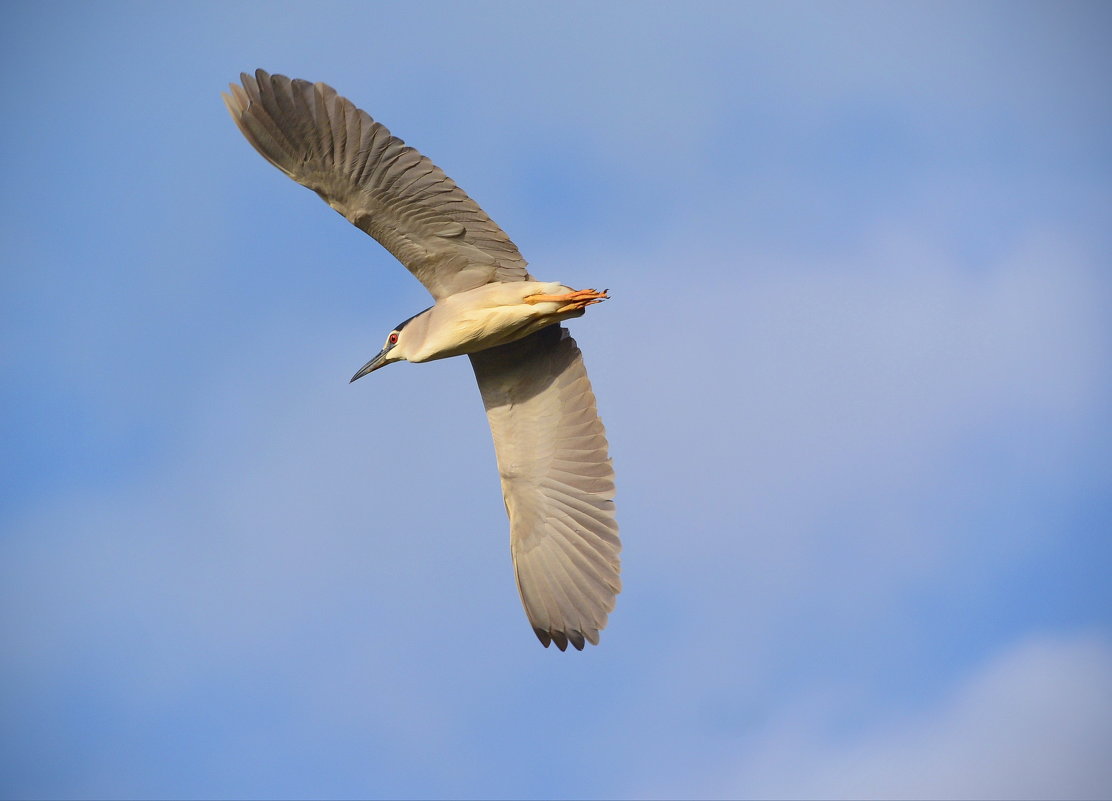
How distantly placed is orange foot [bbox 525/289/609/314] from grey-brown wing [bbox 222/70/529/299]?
0.57 m

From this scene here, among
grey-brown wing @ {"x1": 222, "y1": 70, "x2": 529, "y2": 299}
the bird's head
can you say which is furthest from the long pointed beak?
grey-brown wing @ {"x1": 222, "y1": 70, "x2": 529, "y2": 299}

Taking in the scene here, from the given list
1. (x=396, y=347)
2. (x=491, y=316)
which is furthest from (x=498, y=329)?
(x=396, y=347)

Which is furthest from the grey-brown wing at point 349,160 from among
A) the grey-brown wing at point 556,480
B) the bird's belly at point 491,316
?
the grey-brown wing at point 556,480

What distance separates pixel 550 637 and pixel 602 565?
70 centimetres

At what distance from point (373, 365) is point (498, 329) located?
1300 mm

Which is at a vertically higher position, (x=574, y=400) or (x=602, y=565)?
(x=574, y=400)

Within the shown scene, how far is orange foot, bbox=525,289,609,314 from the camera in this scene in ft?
32.6

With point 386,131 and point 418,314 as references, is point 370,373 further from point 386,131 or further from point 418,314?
point 386,131

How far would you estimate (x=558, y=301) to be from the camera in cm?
995

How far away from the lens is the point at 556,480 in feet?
36.0

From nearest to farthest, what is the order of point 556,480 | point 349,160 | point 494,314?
point 349,160, point 494,314, point 556,480

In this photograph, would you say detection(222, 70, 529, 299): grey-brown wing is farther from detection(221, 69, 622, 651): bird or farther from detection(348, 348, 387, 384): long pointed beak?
detection(348, 348, 387, 384): long pointed beak

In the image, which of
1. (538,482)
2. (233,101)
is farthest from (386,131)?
(538,482)

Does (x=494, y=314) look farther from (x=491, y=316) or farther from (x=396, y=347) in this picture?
(x=396, y=347)
